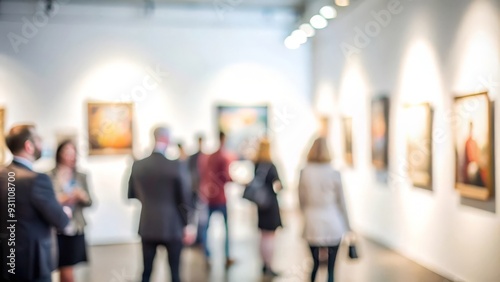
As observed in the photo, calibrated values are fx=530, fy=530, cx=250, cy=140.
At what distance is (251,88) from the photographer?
11016 millimetres

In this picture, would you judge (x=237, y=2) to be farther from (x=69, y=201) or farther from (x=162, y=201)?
(x=69, y=201)

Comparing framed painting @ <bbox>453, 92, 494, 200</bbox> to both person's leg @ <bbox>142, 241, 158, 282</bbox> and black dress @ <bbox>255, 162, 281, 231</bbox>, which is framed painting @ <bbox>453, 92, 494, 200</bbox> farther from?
person's leg @ <bbox>142, 241, 158, 282</bbox>

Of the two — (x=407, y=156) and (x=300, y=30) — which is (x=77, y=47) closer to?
(x=300, y=30)

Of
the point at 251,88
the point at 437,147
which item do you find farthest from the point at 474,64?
the point at 251,88

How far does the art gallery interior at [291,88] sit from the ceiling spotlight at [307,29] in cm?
15

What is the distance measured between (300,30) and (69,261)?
730cm

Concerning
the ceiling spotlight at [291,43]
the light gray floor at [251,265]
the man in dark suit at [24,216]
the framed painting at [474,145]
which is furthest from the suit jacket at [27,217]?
the ceiling spotlight at [291,43]

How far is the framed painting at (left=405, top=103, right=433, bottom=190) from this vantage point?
709 cm

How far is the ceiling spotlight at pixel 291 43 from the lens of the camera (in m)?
11.1

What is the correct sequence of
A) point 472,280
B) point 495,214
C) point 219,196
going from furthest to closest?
point 219,196
point 472,280
point 495,214

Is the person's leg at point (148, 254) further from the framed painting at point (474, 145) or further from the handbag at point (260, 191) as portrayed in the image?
the framed painting at point (474, 145)

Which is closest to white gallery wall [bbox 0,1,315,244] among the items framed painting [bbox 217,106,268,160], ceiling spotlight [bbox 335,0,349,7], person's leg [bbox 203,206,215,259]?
framed painting [bbox 217,106,268,160]

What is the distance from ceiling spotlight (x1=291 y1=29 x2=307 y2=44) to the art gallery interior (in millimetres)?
36

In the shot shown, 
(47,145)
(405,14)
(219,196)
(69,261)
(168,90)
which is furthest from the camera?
(168,90)
